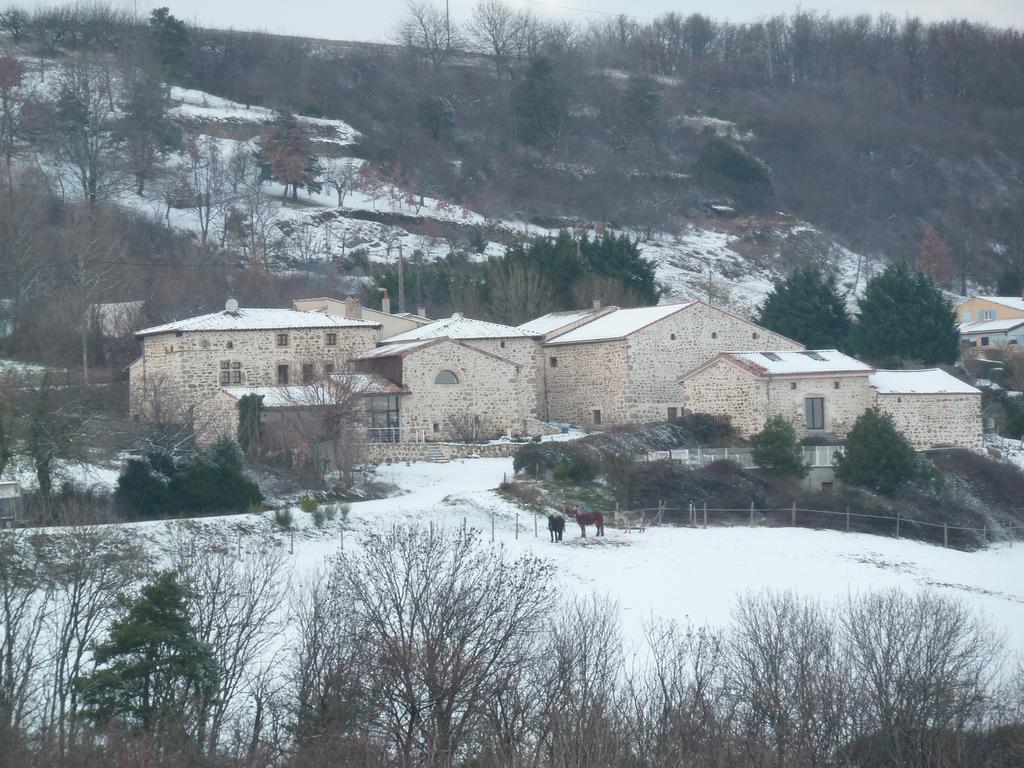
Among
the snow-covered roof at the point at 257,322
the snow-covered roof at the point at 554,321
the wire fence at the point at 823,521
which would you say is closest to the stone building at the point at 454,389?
the snow-covered roof at the point at 257,322

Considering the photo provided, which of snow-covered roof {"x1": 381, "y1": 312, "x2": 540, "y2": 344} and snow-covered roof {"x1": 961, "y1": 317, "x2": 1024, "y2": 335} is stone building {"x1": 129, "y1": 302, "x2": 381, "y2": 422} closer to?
snow-covered roof {"x1": 381, "y1": 312, "x2": 540, "y2": 344}

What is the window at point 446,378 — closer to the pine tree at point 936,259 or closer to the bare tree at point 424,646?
the bare tree at point 424,646

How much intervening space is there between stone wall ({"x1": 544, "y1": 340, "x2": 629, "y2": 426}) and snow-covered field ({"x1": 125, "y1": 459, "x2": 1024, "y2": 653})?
8.21 metres

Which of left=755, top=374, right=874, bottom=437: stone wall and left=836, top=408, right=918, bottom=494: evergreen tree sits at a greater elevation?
left=755, top=374, right=874, bottom=437: stone wall

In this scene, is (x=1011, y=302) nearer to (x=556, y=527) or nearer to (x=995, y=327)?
(x=995, y=327)

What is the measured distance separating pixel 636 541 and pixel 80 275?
78.2 ft

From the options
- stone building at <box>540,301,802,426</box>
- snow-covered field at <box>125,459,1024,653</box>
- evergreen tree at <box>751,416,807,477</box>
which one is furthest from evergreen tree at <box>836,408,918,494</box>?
stone building at <box>540,301,802,426</box>

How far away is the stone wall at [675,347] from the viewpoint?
44.1 metres

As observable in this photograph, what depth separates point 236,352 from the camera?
4256cm

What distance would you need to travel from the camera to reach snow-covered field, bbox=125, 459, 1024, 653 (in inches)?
1096

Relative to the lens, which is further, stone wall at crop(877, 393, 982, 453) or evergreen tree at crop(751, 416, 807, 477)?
stone wall at crop(877, 393, 982, 453)

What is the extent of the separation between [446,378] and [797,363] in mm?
10187

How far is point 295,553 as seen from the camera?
28.7 meters

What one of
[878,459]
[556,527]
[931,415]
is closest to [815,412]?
[931,415]
